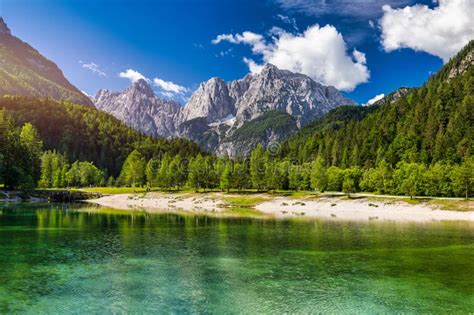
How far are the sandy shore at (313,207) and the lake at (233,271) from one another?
32882 mm

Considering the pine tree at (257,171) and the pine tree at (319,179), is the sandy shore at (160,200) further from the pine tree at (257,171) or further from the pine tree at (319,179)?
the pine tree at (319,179)

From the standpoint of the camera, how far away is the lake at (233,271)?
89.4ft

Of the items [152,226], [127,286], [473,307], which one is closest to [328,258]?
[473,307]

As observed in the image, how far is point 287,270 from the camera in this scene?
37781 millimetres

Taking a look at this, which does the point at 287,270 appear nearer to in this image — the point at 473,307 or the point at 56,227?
the point at 473,307

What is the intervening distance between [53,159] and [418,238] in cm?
18458

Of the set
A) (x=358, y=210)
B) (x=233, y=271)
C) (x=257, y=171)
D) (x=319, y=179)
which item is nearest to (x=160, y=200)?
(x=257, y=171)

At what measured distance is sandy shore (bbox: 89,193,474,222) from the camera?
96.9 metres

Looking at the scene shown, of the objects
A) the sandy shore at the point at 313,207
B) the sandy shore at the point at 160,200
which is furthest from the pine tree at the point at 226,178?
the sandy shore at the point at 160,200

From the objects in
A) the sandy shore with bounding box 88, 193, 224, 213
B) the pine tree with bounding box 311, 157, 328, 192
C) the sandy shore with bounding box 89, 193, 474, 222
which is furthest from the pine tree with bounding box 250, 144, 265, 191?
the pine tree with bounding box 311, 157, 328, 192

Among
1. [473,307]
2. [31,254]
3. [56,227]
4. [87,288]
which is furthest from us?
[56,227]

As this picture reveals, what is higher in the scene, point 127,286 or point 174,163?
point 174,163

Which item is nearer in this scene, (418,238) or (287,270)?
(287,270)

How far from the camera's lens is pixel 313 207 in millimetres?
124250
